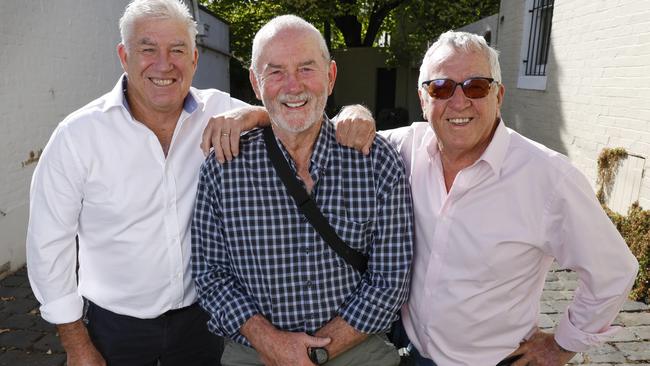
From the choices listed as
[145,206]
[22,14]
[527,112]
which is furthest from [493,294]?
[527,112]

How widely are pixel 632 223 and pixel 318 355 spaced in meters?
4.16

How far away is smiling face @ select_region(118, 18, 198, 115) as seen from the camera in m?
2.12

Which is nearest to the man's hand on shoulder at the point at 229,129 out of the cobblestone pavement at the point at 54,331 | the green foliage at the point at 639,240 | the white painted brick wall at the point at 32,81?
the cobblestone pavement at the point at 54,331

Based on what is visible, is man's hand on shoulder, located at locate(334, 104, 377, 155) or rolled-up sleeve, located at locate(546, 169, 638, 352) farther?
man's hand on shoulder, located at locate(334, 104, 377, 155)

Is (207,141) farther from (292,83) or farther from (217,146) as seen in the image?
(292,83)

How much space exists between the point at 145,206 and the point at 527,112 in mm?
7655

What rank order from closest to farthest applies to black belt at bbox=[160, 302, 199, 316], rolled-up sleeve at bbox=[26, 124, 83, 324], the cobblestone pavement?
1. rolled-up sleeve at bbox=[26, 124, 83, 324]
2. black belt at bbox=[160, 302, 199, 316]
3. the cobblestone pavement

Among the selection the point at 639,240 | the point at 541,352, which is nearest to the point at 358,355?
the point at 541,352

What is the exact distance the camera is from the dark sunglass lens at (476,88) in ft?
6.42

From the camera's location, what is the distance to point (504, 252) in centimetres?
192

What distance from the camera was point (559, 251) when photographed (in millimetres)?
1905

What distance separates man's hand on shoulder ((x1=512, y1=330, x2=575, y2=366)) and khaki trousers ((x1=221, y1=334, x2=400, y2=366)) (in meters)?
0.56

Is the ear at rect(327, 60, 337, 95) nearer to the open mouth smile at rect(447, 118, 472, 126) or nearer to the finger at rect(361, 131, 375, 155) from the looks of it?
the finger at rect(361, 131, 375, 155)

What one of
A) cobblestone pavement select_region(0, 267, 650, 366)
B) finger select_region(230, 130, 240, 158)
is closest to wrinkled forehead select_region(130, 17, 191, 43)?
finger select_region(230, 130, 240, 158)
